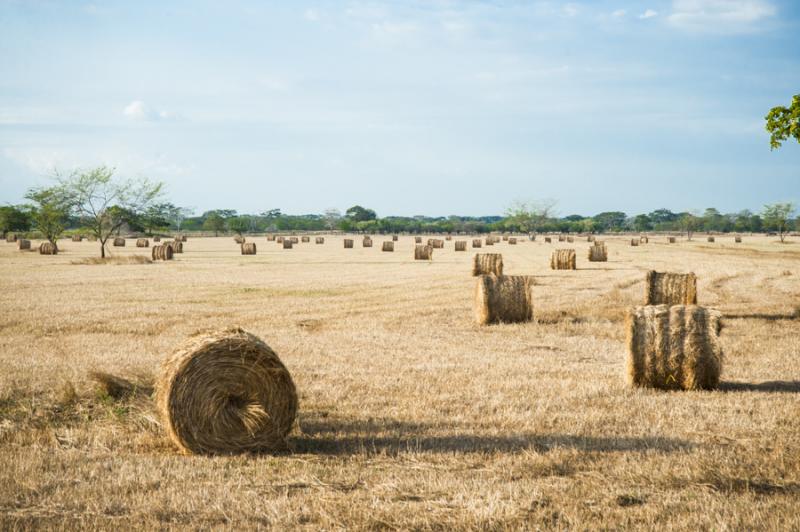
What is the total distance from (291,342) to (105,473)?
745 cm

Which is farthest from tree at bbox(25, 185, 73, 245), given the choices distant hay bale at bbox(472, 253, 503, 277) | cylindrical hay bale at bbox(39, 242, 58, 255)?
distant hay bale at bbox(472, 253, 503, 277)

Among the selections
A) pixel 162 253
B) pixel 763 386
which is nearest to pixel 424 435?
pixel 763 386

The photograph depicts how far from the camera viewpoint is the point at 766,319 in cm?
1683

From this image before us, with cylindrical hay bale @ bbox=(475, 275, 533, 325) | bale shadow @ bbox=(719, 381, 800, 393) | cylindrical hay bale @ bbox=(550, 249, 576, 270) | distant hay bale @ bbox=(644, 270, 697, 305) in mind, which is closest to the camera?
bale shadow @ bbox=(719, 381, 800, 393)

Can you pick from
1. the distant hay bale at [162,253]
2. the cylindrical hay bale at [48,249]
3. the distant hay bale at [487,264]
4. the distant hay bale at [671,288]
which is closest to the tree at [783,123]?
the distant hay bale at [671,288]

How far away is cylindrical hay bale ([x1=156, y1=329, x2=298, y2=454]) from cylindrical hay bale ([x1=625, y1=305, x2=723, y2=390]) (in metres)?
5.20

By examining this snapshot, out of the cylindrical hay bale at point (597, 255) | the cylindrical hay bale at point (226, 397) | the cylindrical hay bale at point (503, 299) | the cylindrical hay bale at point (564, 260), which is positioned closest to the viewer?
the cylindrical hay bale at point (226, 397)

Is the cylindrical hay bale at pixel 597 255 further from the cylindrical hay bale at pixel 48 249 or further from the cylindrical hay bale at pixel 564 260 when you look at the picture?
the cylindrical hay bale at pixel 48 249

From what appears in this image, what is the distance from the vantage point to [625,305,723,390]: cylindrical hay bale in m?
10.1

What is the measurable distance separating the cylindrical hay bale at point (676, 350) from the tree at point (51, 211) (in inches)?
1854

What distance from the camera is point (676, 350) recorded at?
10172 mm

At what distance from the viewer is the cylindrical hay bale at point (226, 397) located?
24.5ft

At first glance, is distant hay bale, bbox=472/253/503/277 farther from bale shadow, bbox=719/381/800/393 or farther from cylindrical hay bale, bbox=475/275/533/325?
bale shadow, bbox=719/381/800/393

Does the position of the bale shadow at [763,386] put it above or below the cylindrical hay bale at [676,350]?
below
